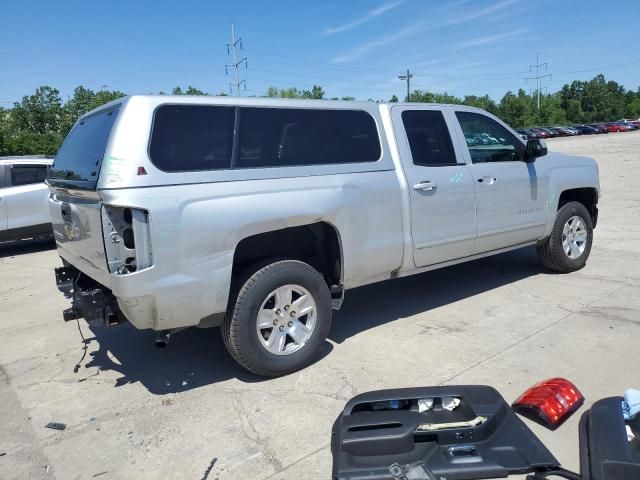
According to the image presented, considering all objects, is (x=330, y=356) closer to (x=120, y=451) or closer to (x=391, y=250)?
(x=391, y=250)

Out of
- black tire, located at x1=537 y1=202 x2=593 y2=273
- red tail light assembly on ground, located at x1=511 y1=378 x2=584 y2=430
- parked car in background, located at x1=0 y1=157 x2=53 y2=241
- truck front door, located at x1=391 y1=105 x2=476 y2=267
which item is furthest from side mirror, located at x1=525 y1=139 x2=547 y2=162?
parked car in background, located at x1=0 y1=157 x2=53 y2=241

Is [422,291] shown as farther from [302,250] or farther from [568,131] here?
[568,131]

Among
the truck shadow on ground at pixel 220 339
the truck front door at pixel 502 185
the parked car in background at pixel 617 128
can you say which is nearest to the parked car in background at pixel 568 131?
the parked car in background at pixel 617 128

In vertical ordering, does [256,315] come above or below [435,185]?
below

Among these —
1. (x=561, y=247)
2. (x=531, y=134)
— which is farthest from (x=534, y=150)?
(x=531, y=134)

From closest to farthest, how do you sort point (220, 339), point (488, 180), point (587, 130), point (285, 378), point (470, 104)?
point (285, 378) → point (220, 339) → point (488, 180) → point (587, 130) → point (470, 104)

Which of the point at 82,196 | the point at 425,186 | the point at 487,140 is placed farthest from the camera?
the point at 487,140

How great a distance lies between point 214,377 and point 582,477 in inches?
102

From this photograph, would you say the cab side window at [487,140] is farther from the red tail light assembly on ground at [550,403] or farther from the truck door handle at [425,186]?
the red tail light assembly on ground at [550,403]

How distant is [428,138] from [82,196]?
2.97m

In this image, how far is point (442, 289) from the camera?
19.0ft

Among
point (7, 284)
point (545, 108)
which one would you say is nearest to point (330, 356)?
point (7, 284)

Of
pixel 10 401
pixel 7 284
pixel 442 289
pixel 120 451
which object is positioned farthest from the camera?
pixel 7 284

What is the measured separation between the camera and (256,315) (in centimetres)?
358
